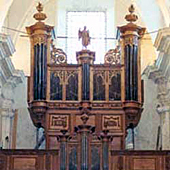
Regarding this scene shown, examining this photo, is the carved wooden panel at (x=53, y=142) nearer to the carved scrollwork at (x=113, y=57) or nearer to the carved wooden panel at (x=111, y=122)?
the carved wooden panel at (x=111, y=122)

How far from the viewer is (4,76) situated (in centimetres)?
2323

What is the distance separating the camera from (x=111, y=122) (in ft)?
70.3

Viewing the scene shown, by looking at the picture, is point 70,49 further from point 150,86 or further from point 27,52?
point 150,86

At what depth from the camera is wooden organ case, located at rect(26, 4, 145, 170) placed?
21.3m

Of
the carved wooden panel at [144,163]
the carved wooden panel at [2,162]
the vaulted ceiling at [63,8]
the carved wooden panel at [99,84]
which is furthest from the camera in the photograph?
the vaulted ceiling at [63,8]

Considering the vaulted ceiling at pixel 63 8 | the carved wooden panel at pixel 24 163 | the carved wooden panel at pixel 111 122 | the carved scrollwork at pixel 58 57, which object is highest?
the vaulted ceiling at pixel 63 8

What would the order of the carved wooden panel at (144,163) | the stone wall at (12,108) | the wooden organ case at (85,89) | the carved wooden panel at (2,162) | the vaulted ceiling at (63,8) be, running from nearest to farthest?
the carved wooden panel at (2,162) → the carved wooden panel at (144,163) → the wooden organ case at (85,89) → the vaulted ceiling at (63,8) → the stone wall at (12,108)

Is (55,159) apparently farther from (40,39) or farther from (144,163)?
(40,39)

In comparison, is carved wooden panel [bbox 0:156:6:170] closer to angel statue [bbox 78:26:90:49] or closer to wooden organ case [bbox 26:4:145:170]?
wooden organ case [bbox 26:4:145:170]

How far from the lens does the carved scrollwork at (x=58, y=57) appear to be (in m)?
22.1

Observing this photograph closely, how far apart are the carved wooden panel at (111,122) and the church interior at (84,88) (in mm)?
30

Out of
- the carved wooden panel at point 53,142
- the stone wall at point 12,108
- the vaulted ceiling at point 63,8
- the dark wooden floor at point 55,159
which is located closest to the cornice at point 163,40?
the vaulted ceiling at point 63,8

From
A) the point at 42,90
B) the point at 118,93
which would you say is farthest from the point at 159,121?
the point at 42,90

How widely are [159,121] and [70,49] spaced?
4.47 metres
